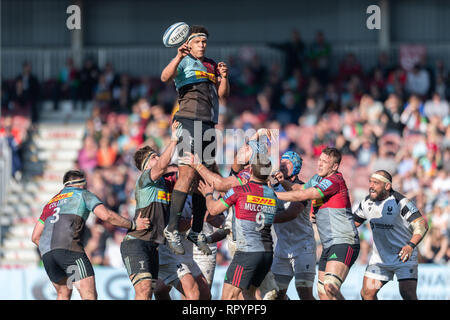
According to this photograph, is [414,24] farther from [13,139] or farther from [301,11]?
[13,139]

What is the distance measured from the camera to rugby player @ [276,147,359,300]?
11570 millimetres

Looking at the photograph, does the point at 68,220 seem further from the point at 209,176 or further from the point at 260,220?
the point at 260,220

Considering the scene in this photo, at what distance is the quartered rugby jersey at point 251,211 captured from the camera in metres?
10.5

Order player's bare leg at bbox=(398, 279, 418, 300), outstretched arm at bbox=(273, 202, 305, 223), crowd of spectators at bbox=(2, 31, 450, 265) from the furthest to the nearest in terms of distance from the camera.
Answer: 1. crowd of spectators at bbox=(2, 31, 450, 265)
2. player's bare leg at bbox=(398, 279, 418, 300)
3. outstretched arm at bbox=(273, 202, 305, 223)

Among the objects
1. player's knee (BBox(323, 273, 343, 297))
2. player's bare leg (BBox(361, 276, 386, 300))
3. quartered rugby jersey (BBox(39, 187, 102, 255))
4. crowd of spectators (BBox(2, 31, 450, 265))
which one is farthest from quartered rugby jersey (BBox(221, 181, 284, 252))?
crowd of spectators (BBox(2, 31, 450, 265))

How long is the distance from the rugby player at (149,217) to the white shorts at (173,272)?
567mm

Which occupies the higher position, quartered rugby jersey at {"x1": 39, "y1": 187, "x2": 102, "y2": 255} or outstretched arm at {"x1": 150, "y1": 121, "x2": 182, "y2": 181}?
outstretched arm at {"x1": 150, "y1": 121, "x2": 182, "y2": 181}

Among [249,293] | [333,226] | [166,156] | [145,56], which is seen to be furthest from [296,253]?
[145,56]

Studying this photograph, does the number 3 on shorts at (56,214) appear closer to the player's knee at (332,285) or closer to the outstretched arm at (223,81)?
the outstretched arm at (223,81)

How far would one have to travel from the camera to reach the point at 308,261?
40.6 ft

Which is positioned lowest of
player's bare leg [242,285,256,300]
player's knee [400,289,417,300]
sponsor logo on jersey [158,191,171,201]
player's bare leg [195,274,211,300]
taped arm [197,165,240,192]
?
player's knee [400,289,417,300]

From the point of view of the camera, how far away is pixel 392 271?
12586 millimetres

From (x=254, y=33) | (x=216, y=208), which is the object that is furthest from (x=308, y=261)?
(x=254, y=33)

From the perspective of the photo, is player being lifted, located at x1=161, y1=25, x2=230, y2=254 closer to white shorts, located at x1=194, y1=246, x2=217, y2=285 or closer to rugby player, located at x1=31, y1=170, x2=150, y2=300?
rugby player, located at x1=31, y1=170, x2=150, y2=300
